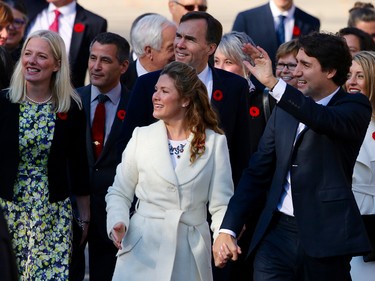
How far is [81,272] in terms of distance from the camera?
7.90m

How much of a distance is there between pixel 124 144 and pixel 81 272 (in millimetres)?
1051

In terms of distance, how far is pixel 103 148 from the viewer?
318 inches

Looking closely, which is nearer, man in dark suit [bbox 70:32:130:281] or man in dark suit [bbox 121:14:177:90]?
man in dark suit [bbox 70:32:130:281]

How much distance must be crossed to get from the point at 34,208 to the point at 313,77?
6.45ft

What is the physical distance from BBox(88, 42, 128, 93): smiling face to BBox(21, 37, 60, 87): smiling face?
0.96 meters

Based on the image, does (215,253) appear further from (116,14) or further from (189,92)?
(116,14)

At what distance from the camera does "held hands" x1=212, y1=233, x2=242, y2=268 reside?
19.8 feet

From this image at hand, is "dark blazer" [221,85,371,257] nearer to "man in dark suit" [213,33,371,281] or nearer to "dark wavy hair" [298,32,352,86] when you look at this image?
"man in dark suit" [213,33,371,281]

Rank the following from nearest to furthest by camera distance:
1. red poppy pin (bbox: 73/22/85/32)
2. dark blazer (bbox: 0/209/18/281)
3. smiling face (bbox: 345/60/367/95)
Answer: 1. dark blazer (bbox: 0/209/18/281)
2. smiling face (bbox: 345/60/367/95)
3. red poppy pin (bbox: 73/22/85/32)

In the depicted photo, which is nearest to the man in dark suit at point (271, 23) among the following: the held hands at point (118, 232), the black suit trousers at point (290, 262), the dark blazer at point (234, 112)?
the dark blazer at point (234, 112)

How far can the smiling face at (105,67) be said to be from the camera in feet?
27.2

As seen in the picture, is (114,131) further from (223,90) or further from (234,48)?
(234,48)

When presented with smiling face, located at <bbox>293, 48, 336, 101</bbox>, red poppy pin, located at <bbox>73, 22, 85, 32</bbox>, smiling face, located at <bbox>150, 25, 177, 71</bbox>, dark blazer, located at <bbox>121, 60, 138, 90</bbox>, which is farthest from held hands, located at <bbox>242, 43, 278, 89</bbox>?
red poppy pin, located at <bbox>73, 22, 85, 32</bbox>

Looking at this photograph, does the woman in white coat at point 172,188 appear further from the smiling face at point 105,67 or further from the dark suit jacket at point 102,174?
the smiling face at point 105,67
